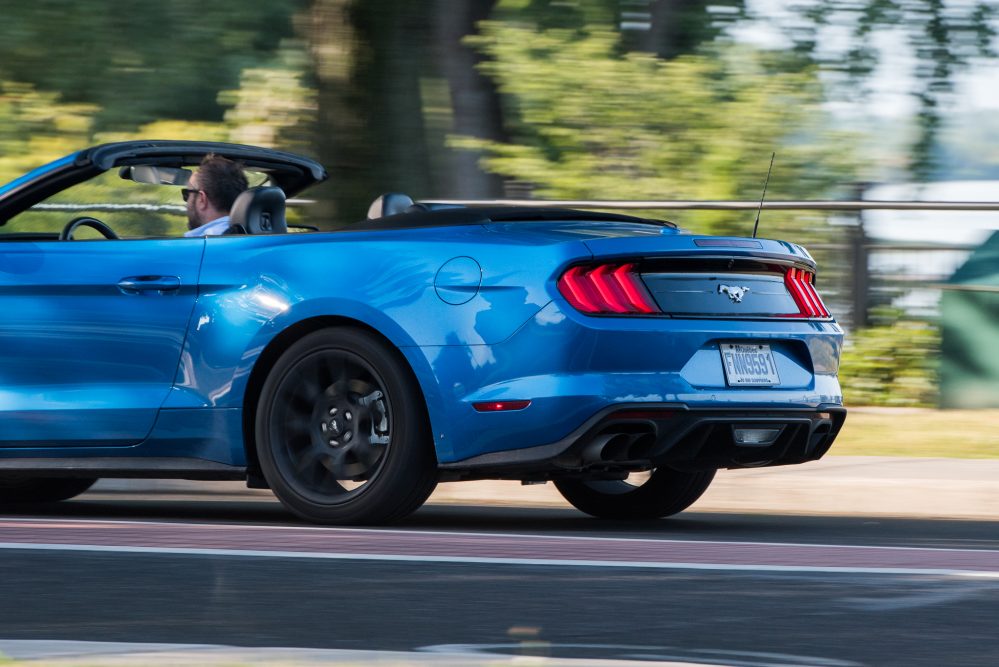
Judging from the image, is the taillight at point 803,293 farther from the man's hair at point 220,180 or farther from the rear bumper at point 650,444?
the man's hair at point 220,180

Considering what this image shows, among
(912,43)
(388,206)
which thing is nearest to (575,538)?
(388,206)

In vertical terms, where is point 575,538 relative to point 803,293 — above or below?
below

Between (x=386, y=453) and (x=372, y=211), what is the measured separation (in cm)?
133

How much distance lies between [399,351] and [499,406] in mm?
466

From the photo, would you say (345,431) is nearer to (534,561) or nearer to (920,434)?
(534,561)

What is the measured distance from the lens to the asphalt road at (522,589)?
4855mm

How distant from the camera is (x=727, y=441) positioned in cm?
717

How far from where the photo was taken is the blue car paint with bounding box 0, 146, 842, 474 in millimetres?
6949

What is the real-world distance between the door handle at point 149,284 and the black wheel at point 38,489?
168 cm

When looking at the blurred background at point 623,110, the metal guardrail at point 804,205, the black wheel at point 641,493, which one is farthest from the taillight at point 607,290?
the metal guardrail at point 804,205

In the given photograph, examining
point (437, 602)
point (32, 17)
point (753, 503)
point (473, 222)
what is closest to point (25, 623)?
point (437, 602)

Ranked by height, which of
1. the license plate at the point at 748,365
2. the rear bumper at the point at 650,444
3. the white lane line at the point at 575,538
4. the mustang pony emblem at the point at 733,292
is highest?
the mustang pony emblem at the point at 733,292

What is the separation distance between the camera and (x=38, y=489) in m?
9.19

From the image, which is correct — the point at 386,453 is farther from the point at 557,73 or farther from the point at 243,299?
the point at 557,73
